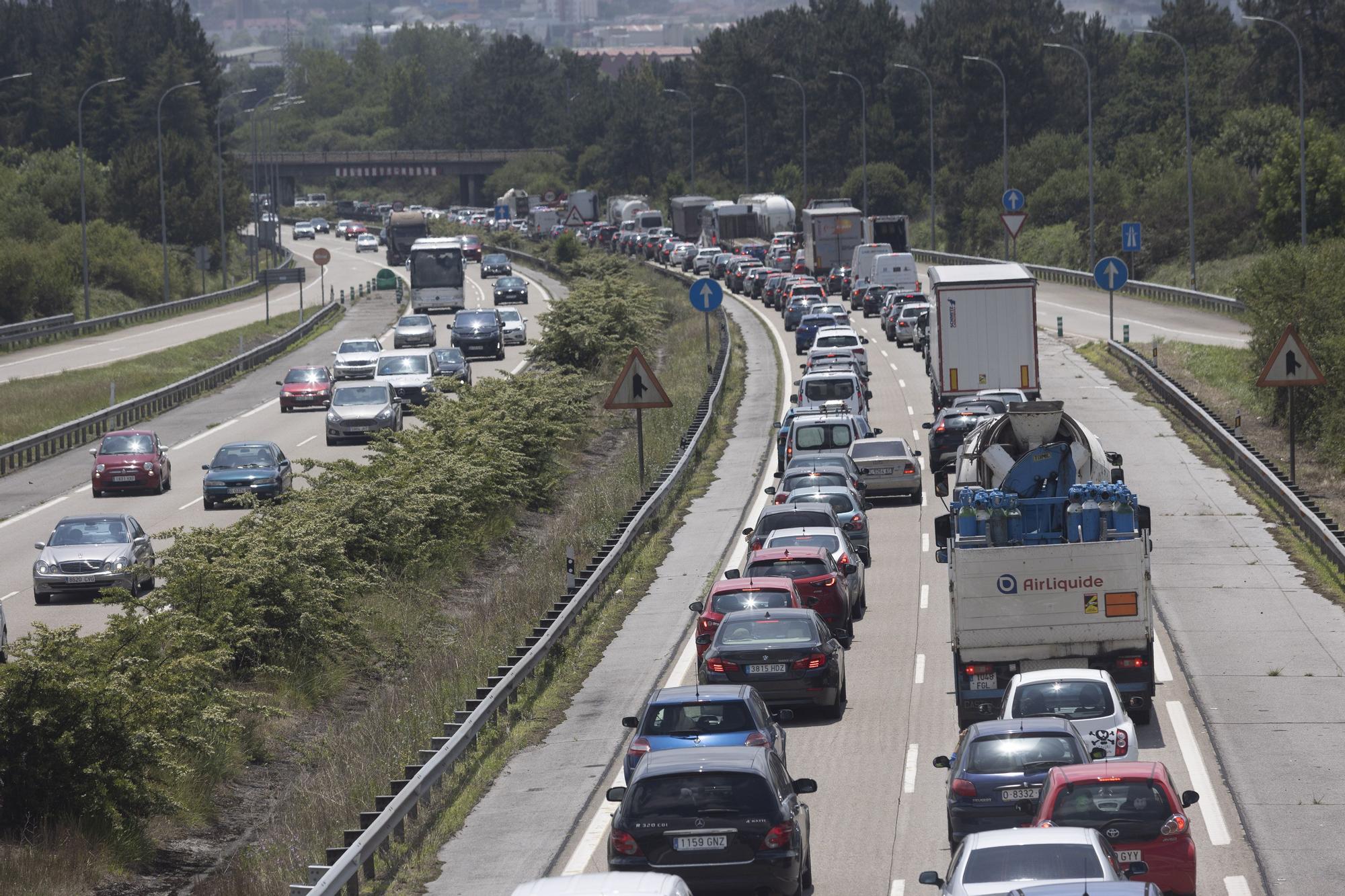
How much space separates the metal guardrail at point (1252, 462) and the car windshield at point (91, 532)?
18628 millimetres

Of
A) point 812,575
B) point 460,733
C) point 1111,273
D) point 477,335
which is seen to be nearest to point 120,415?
point 477,335

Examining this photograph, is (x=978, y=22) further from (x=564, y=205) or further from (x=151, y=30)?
(x=151, y=30)

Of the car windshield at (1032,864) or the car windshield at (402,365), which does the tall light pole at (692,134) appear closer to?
the car windshield at (402,365)

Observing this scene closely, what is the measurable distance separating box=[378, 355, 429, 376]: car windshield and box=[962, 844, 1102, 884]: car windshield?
4378 centimetres

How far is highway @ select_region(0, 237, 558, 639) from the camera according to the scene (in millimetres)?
30906

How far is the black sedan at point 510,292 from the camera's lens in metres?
86.5

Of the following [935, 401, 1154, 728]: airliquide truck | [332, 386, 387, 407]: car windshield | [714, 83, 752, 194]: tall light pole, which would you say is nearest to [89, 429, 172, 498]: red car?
[332, 386, 387, 407]: car windshield

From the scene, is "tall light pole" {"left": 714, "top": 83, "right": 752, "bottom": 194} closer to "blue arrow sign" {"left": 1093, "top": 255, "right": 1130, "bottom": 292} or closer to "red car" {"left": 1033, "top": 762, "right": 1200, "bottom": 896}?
"blue arrow sign" {"left": 1093, "top": 255, "right": 1130, "bottom": 292}

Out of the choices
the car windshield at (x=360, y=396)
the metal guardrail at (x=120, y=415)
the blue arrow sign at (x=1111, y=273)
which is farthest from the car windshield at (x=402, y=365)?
the blue arrow sign at (x=1111, y=273)

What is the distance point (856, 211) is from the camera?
276ft

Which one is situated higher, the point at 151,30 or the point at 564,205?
the point at 151,30

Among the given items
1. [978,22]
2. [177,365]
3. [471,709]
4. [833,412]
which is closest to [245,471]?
[833,412]

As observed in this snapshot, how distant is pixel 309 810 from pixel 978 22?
13491 centimetres

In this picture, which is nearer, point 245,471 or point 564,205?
point 245,471
